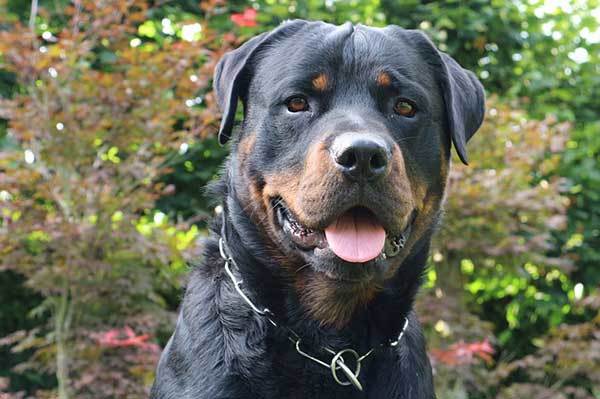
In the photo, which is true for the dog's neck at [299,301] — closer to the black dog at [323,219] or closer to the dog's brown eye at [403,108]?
the black dog at [323,219]

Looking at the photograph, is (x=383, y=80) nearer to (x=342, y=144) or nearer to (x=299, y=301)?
(x=342, y=144)

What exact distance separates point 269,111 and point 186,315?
80 cm

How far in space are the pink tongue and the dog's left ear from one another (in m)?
0.55

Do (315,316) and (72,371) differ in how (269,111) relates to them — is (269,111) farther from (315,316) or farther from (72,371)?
(72,371)

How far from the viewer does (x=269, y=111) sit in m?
3.04

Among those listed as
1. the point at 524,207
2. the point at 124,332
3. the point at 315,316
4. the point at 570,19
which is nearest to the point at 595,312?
the point at 524,207

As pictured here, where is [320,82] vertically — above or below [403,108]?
above

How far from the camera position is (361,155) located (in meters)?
2.62

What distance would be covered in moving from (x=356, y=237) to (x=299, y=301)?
1.11 feet

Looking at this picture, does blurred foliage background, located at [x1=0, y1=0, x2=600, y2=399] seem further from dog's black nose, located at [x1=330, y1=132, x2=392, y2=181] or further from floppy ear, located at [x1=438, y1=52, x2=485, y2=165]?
dog's black nose, located at [x1=330, y1=132, x2=392, y2=181]

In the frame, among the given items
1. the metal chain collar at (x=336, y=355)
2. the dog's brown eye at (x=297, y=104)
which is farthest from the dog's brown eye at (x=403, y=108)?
the metal chain collar at (x=336, y=355)

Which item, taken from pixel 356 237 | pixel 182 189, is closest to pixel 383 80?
pixel 356 237

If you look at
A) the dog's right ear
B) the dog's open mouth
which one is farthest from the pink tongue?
the dog's right ear

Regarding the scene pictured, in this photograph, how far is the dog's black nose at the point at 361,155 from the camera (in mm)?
2611
